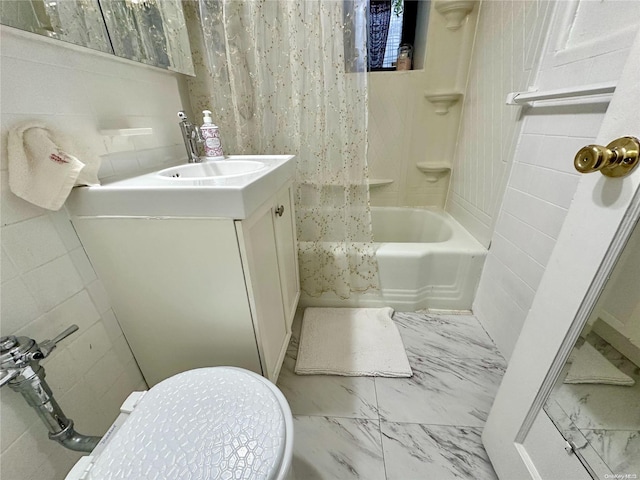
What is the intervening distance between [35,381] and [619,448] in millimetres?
1308

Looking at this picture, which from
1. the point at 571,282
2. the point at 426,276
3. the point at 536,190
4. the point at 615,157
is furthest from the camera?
the point at 426,276

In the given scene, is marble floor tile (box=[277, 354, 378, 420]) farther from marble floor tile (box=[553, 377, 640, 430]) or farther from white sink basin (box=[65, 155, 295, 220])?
white sink basin (box=[65, 155, 295, 220])

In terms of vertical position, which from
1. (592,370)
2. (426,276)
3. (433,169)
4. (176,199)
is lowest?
(426,276)

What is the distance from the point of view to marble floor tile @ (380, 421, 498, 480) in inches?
33.9

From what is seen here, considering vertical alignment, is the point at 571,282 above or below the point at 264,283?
above

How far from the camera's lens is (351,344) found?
134 centimetres

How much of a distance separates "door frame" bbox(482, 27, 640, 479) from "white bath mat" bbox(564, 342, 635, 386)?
0.11 feet

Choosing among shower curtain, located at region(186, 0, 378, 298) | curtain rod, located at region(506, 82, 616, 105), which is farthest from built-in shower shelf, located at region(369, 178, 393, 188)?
curtain rod, located at region(506, 82, 616, 105)

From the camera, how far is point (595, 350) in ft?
1.94

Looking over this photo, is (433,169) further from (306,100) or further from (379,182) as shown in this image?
(306,100)

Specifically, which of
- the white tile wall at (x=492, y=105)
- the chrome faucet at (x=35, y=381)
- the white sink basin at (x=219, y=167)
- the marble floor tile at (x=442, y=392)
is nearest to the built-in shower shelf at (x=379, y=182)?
the white tile wall at (x=492, y=105)

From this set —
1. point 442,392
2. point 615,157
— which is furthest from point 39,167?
point 442,392

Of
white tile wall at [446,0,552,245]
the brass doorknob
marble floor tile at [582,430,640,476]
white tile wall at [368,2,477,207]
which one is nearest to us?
the brass doorknob

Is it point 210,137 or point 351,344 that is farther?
point 351,344
